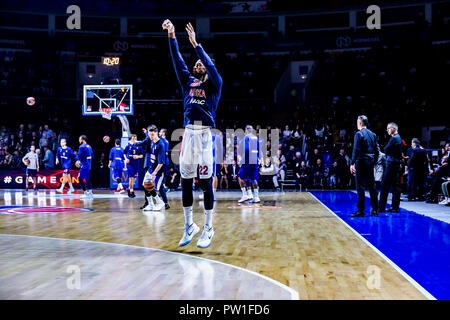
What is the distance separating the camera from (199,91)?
524 cm

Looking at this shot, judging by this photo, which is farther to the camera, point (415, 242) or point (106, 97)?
point (106, 97)

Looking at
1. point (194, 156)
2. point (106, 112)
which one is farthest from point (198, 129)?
point (106, 112)

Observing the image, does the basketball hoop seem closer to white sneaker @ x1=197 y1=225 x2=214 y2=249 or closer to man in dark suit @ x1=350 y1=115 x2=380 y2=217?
man in dark suit @ x1=350 y1=115 x2=380 y2=217

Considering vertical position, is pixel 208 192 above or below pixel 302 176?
above

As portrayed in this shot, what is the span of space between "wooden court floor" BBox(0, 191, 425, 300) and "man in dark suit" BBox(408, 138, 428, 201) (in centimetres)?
363

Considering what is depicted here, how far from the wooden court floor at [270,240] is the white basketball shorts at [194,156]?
0.86 meters

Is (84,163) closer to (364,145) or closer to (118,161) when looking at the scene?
(118,161)

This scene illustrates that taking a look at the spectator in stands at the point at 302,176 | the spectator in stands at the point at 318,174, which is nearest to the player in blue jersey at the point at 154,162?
the spectator in stands at the point at 302,176

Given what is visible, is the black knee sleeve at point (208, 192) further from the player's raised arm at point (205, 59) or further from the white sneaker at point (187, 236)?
the player's raised arm at point (205, 59)

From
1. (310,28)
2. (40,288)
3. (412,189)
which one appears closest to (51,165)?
(412,189)

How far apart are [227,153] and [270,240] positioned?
13.9 metres

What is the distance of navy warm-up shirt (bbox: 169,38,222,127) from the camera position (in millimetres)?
5172

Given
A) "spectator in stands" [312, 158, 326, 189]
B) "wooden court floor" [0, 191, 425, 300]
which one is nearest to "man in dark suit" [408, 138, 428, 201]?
"wooden court floor" [0, 191, 425, 300]

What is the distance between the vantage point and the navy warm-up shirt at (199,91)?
17.0ft
